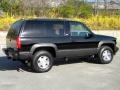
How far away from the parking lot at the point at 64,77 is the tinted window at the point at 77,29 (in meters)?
1.24

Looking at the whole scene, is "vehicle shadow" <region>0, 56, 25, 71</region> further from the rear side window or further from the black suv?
the rear side window

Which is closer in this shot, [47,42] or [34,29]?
[34,29]

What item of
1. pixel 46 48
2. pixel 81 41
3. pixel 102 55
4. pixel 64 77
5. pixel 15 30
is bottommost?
pixel 64 77

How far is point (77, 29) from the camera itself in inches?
504

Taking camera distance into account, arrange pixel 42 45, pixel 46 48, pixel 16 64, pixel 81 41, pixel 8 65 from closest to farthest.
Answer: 1. pixel 42 45
2. pixel 46 48
3. pixel 81 41
4. pixel 8 65
5. pixel 16 64

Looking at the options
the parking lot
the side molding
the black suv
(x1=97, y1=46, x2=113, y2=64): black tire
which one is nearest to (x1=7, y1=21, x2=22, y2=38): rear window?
the black suv

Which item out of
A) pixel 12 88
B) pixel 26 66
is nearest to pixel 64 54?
pixel 26 66

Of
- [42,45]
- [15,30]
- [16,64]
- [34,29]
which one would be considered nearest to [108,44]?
[42,45]

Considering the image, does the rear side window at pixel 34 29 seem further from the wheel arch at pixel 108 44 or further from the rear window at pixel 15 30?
the wheel arch at pixel 108 44

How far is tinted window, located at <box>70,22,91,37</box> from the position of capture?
1262cm

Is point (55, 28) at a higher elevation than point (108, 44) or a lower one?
higher

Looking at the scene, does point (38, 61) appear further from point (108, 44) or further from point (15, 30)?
point (108, 44)

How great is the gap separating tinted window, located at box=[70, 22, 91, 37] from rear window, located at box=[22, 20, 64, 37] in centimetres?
43

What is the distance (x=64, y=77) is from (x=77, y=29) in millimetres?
2426
